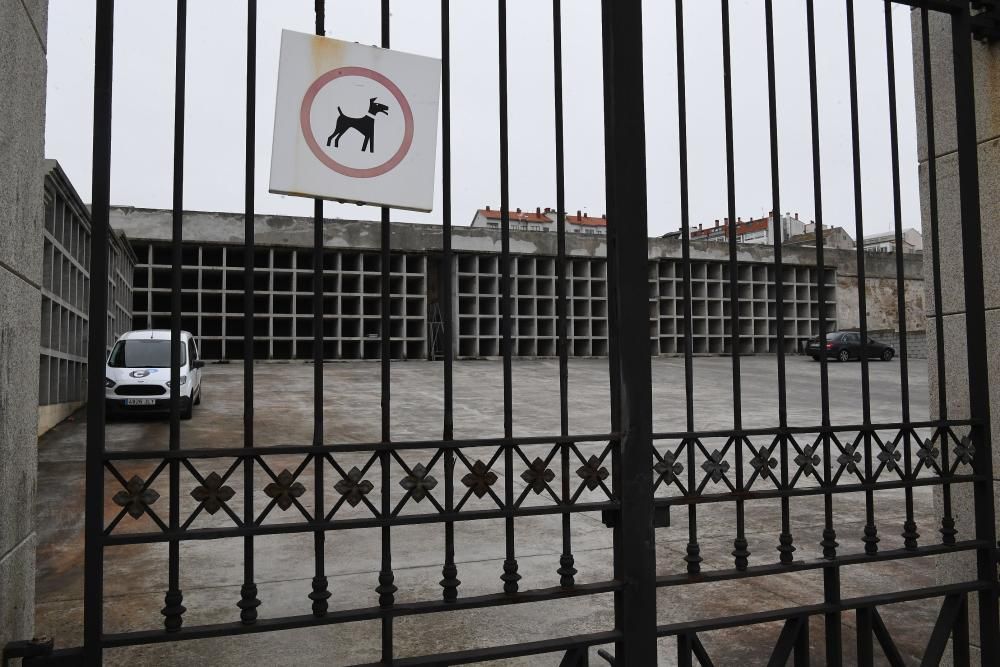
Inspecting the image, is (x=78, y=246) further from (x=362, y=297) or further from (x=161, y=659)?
(x=161, y=659)

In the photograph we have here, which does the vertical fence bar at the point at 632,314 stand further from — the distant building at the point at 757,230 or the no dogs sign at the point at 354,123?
the distant building at the point at 757,230

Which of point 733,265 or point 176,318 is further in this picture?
point 733,265

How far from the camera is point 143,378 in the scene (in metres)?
9.04

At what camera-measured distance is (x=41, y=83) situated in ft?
5.07

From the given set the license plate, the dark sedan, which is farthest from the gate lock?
the dark sedan

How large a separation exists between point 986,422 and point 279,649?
105 inches

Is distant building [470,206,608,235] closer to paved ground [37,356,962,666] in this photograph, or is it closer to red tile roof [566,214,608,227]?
red tile roof [566,214,608,227]

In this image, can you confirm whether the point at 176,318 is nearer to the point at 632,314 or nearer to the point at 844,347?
the point at 632,314

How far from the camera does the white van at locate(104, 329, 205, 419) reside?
8.91 metres

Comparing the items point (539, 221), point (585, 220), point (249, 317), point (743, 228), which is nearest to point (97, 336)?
point (249, 317)

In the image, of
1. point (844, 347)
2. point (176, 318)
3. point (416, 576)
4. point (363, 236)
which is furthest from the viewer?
point (844, 347)

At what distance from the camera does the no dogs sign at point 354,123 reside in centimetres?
157

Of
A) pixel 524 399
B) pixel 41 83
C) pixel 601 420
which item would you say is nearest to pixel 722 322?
pixel 524 399

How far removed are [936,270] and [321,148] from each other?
1994 millimetres
